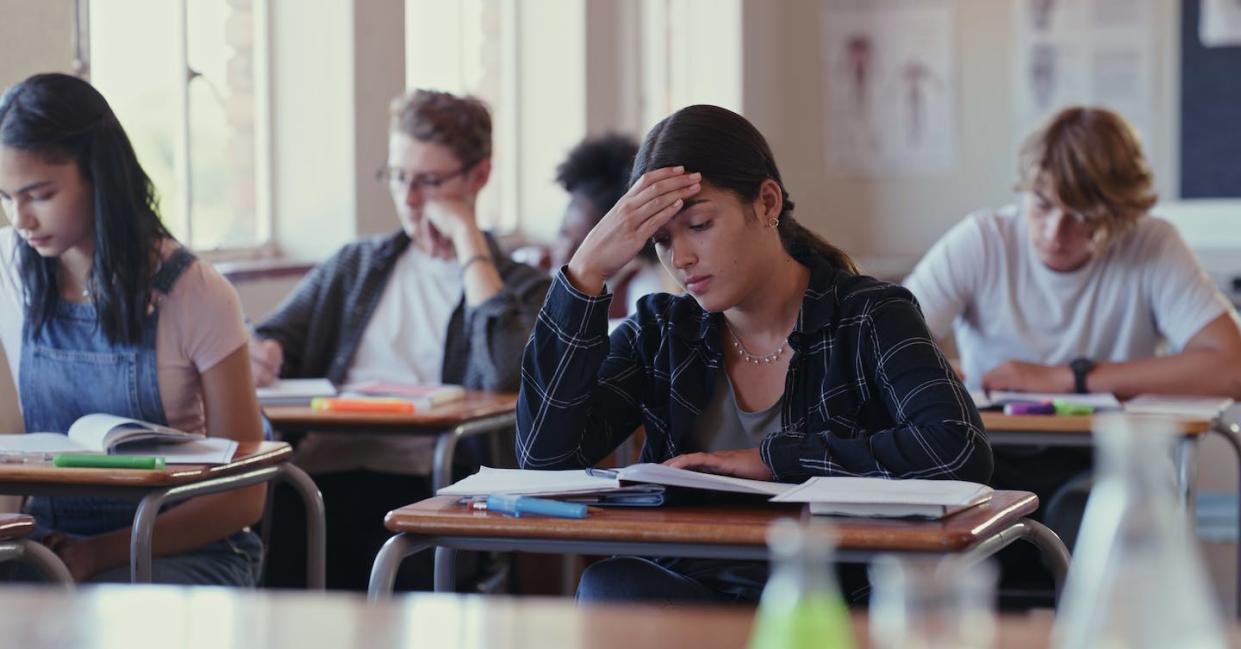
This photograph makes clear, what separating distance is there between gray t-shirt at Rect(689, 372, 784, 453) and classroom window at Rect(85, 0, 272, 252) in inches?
75.3

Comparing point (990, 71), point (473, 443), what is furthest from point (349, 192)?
point (990, 71)

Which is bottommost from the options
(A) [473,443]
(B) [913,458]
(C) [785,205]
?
(A) [473,443]

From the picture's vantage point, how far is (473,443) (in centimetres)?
361

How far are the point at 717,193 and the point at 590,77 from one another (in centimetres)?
441

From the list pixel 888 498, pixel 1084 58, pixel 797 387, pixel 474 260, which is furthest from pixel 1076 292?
pixel 1084 58

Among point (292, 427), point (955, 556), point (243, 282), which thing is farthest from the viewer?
point (243, 282)

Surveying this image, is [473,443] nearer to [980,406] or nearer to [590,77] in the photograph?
[980,406]

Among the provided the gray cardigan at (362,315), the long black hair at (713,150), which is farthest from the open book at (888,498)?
the gray cardigan at (362,315)

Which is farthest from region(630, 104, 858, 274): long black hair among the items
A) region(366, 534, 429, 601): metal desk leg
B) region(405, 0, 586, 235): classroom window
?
region(405, 0, 586, 235): classroom window

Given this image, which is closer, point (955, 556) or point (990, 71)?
point (955, 556)

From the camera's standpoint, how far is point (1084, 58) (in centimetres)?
738

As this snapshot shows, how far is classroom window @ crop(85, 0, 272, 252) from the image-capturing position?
399 cm

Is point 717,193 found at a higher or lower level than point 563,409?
higher

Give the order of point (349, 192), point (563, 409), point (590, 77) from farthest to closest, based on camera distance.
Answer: point (590, 77), point (349, 192), point (563, 409)
